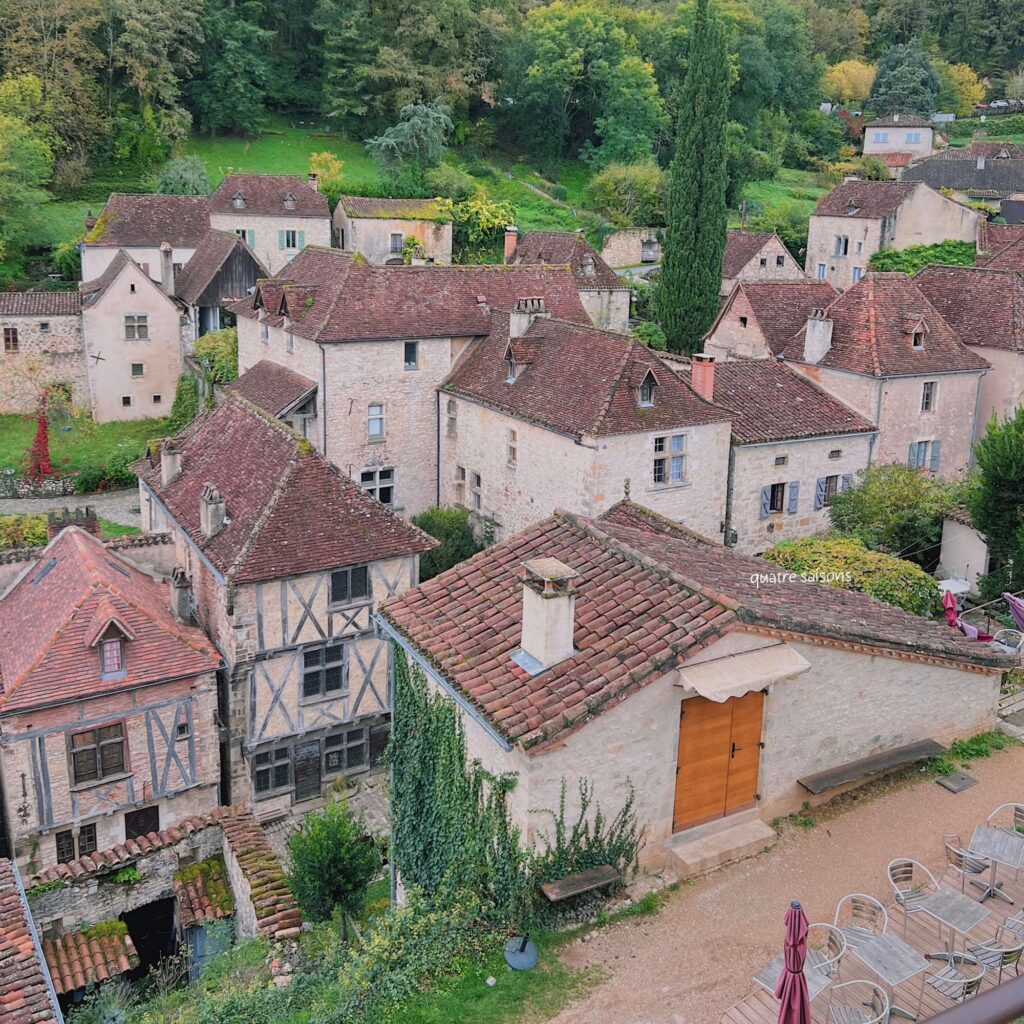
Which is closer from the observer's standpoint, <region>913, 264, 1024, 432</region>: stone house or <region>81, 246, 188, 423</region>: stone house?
<region>913, 264, 1024, 432</region>: stone house

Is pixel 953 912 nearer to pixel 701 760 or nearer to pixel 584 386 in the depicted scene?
pixel 701 760

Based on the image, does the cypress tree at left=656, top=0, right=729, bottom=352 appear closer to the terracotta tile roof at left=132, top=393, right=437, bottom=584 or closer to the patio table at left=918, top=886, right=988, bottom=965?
the terracotta tile roof at left=132, top=393, right=437, bottom=584

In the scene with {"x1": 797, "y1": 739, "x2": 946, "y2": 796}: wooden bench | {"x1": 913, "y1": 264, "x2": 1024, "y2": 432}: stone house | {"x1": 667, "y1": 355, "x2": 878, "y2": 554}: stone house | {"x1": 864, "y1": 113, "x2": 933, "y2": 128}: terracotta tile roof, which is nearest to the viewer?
{"x1": 797, "y1": 739, "x2": 946, "y2": 796}: wooden bench

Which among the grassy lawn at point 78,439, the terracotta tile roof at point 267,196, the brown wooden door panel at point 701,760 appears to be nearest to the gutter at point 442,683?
the brown wooden door panel at point 701,760

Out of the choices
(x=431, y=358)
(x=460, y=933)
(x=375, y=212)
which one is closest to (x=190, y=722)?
(x=460, y=933)

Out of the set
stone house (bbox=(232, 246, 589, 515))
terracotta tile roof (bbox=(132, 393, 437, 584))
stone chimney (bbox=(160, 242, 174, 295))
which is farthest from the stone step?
stone chimney (bbox=(160, 242, 174, 295))

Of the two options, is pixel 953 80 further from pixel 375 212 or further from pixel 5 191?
pixel 5 191
